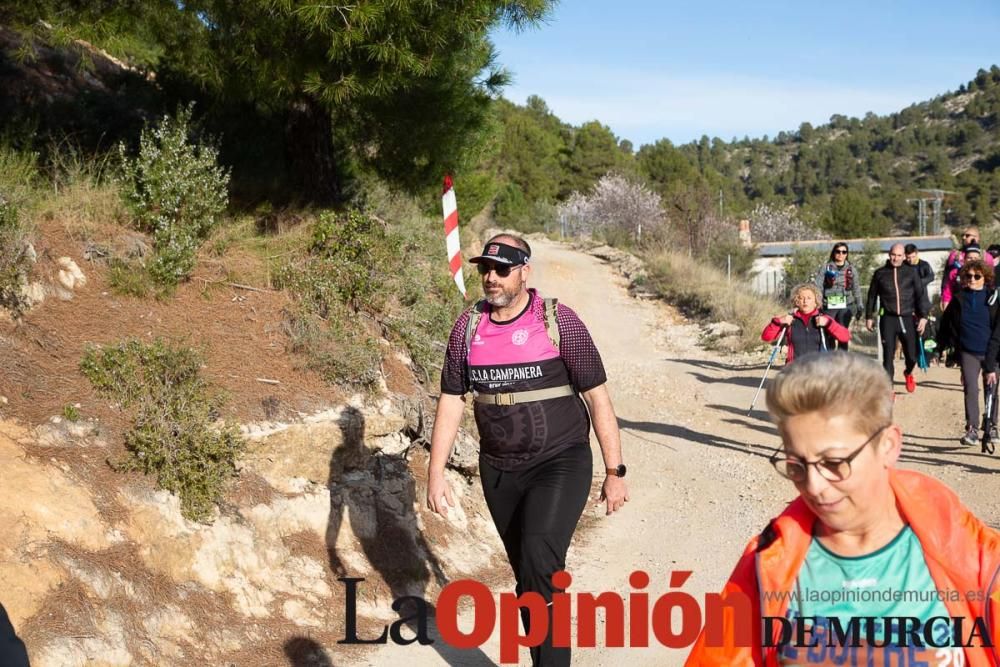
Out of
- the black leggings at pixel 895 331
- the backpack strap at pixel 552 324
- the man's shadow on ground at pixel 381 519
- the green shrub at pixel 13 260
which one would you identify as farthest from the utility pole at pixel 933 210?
the backpack strap at pixel 552 324

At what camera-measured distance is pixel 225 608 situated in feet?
17.5

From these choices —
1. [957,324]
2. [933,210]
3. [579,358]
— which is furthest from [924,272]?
[933,210]

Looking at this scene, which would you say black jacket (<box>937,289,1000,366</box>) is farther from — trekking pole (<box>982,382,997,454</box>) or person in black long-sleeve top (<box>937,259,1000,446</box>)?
trekking pole (<box>982,382,997,454</box>)

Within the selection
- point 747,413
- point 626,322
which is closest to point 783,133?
point 626,322

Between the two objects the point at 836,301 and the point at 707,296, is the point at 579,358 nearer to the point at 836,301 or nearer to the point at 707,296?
the point at 836,301

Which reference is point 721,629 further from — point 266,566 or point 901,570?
point 266,566

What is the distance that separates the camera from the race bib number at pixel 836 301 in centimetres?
1184

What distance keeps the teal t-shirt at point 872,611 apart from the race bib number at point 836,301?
403 inches

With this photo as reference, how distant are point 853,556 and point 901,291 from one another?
1006cm

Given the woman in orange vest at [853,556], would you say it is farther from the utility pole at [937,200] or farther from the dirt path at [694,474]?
the utility pole at [937,200]

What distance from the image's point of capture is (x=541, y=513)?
170 inches

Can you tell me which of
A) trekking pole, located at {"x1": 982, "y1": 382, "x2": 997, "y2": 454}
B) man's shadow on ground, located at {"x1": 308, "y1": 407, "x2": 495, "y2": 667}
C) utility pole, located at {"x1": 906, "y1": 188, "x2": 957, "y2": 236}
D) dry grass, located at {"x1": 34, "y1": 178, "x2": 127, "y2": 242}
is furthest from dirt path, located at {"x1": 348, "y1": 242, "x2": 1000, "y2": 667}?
utility pole, located at {"x1": 906, "y1": 188, "x2": 957, "y2": 236}

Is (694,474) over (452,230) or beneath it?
beneath

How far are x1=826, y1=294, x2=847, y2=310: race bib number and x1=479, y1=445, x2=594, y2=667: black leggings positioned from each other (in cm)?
812
